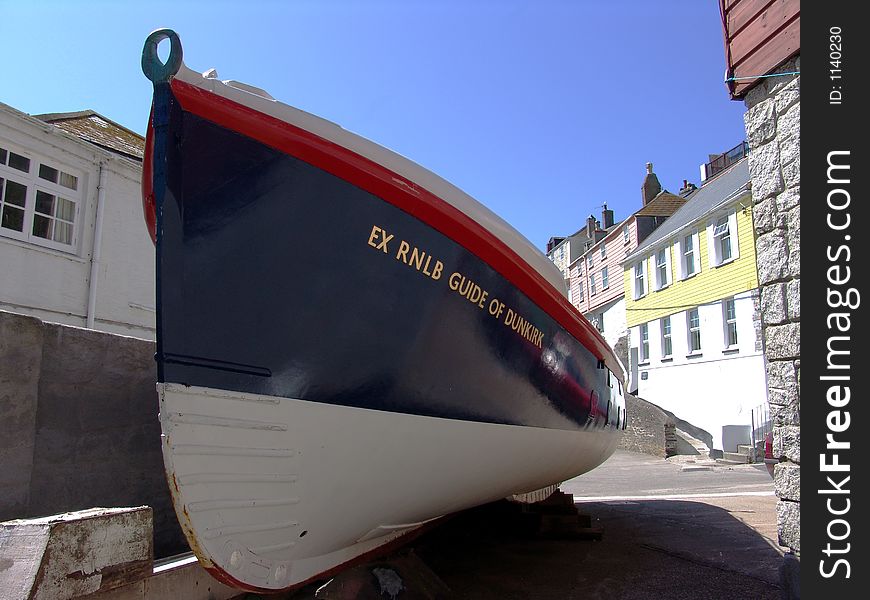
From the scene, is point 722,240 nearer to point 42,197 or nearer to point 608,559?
point 608,559

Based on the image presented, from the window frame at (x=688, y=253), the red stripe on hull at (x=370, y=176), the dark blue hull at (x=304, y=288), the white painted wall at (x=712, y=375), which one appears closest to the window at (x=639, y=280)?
the white painted wall at (x=712, y=375)

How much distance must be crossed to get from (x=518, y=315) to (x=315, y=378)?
1.34 metres

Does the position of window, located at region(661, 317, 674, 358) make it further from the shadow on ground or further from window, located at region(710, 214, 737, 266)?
the shadow on ground

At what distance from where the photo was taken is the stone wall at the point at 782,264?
3.56m

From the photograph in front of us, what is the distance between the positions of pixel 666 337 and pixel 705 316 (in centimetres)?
290

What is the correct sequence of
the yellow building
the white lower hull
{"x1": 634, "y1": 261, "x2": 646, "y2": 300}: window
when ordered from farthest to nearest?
{"x1": 634, "y1": 261, "x2": 646, "y2": 300}: window → the yellow building → the white lower hull

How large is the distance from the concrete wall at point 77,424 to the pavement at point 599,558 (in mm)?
1264

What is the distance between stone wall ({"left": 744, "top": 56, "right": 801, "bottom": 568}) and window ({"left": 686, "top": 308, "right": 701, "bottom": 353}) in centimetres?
1584

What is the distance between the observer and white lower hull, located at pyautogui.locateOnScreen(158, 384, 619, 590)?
2.46 meters

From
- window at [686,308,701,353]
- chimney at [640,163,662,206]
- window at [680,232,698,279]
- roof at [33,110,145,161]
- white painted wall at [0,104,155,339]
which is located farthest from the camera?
chimney at [640,163,662,206]

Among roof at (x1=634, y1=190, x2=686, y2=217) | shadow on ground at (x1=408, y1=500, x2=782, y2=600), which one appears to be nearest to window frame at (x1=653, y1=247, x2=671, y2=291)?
roof at (x1=634, y1=190, x2=686, y2=217)

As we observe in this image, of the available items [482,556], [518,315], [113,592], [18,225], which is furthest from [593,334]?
[18,225]

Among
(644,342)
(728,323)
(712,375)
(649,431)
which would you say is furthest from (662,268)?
(649,431)
